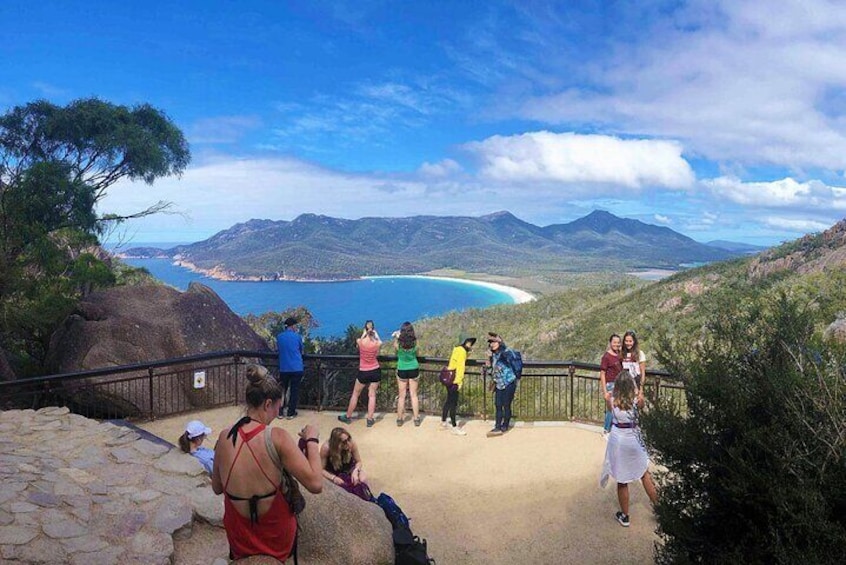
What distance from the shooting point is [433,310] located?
12444cm

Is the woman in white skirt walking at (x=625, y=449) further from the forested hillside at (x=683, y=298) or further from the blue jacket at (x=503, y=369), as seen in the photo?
the forested hillside at (x=683, y=298)

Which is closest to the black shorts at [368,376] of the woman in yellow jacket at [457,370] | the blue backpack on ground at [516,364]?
the woman in yellow jacket at [457,370]

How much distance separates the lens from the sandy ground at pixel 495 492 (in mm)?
5027

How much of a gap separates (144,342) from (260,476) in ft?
27.3

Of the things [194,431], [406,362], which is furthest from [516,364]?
[194,431]

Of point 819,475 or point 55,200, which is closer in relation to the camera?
point 819,475

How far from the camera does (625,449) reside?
17.6 feet

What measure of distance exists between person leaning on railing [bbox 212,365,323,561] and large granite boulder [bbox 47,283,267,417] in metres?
6.44

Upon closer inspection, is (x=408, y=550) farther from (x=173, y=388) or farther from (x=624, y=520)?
(x=173, y=388)

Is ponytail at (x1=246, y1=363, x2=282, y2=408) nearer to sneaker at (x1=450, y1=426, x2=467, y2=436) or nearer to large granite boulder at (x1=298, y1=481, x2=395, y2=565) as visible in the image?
large granite boulder at (x1=298, y1=481, x2=395, y2=565)

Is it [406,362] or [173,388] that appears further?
[173,388]

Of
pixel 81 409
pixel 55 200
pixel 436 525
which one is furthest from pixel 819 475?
pixel 55 200

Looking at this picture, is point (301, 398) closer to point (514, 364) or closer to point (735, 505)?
point (514, 364)

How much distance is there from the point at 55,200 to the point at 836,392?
670 inches
